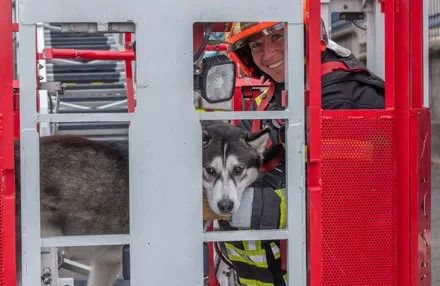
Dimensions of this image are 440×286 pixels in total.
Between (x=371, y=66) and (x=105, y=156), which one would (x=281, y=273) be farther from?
(x=371, y=66)

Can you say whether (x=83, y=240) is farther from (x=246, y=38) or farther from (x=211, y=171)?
(x=246, y=38)

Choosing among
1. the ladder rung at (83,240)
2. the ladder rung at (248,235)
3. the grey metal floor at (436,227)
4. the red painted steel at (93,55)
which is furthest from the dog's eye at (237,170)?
the grey metal floor at (436,227)

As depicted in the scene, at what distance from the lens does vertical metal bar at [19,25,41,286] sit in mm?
2896

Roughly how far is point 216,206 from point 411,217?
28.9 inches

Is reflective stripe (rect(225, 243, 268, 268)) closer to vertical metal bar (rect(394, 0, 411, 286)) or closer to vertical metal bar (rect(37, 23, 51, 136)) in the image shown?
vertical metal bar (rect(394, 0, 411, 286))

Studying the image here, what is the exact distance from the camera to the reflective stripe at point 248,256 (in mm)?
3527

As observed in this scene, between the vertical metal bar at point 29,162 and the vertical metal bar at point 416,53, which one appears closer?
the vertical metal bar at point 29,162

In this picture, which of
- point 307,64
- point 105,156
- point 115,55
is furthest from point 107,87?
point 307,64

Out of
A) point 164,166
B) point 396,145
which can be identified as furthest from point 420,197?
point 164,166

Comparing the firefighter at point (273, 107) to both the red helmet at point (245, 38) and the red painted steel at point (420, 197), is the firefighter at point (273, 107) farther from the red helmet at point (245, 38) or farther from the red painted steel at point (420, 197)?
the red painted steel at point (420, 197)

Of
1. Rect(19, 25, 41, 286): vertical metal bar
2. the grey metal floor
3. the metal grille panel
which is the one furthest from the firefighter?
the grey metal floor

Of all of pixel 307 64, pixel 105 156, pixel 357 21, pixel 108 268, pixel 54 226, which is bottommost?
pixel 108 268

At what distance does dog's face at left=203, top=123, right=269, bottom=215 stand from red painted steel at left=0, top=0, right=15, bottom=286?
80 centimetres

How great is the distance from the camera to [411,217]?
3188mm
